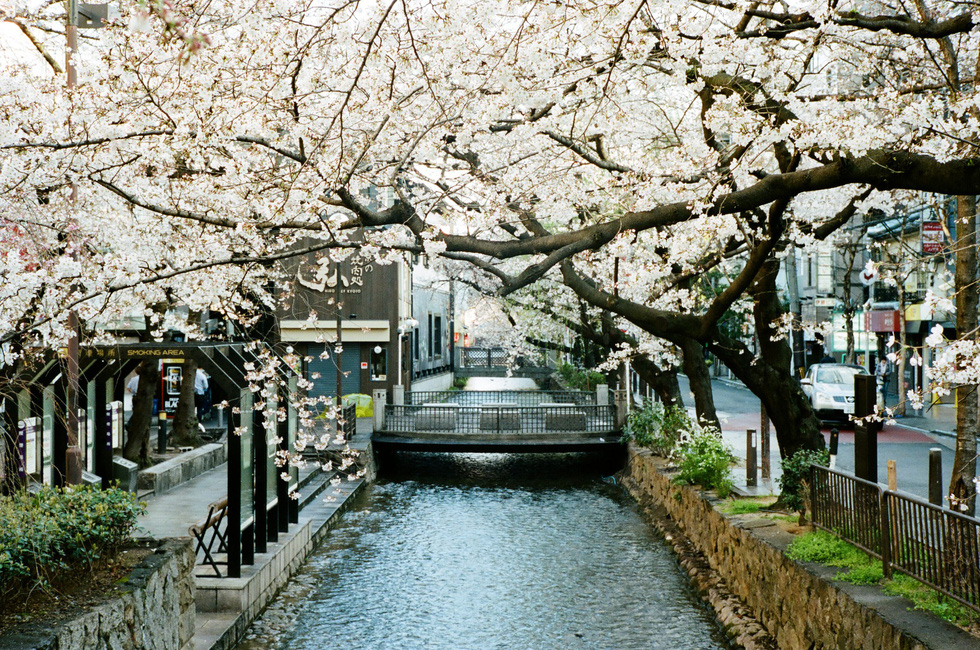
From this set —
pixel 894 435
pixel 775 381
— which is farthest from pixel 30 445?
pixel 894 435

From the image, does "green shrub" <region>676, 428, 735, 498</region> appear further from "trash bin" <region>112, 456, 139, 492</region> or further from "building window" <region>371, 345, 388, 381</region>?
"building window" <region>371, 345, 388, 381</region>

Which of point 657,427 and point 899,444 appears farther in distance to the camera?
point 657,427

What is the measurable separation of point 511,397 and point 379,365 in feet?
18.3

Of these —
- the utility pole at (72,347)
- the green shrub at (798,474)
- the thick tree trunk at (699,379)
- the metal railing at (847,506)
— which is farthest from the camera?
the thick tree trunk at (699,379)

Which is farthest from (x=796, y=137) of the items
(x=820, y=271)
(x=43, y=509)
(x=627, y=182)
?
(x=820, y=271)

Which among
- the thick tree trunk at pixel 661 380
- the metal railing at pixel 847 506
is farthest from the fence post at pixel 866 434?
the thick tree trunk at pixel 661 380

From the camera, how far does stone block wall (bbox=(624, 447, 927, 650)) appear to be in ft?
21.2

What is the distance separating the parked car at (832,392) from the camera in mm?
23688

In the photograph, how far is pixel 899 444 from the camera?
1998cm

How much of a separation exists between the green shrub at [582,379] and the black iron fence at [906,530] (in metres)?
21.8

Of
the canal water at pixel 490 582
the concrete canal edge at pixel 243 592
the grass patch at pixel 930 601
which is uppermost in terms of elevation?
the grass patch at pixel 930 601

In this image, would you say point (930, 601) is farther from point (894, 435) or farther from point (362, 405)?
point (362, 405)

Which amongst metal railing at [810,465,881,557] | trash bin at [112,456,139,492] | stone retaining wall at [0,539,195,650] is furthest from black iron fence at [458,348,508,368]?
stone retaining wall at [0,539,195,650]

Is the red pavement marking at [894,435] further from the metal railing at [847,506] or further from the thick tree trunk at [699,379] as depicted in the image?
the metal railing at [847,506]
